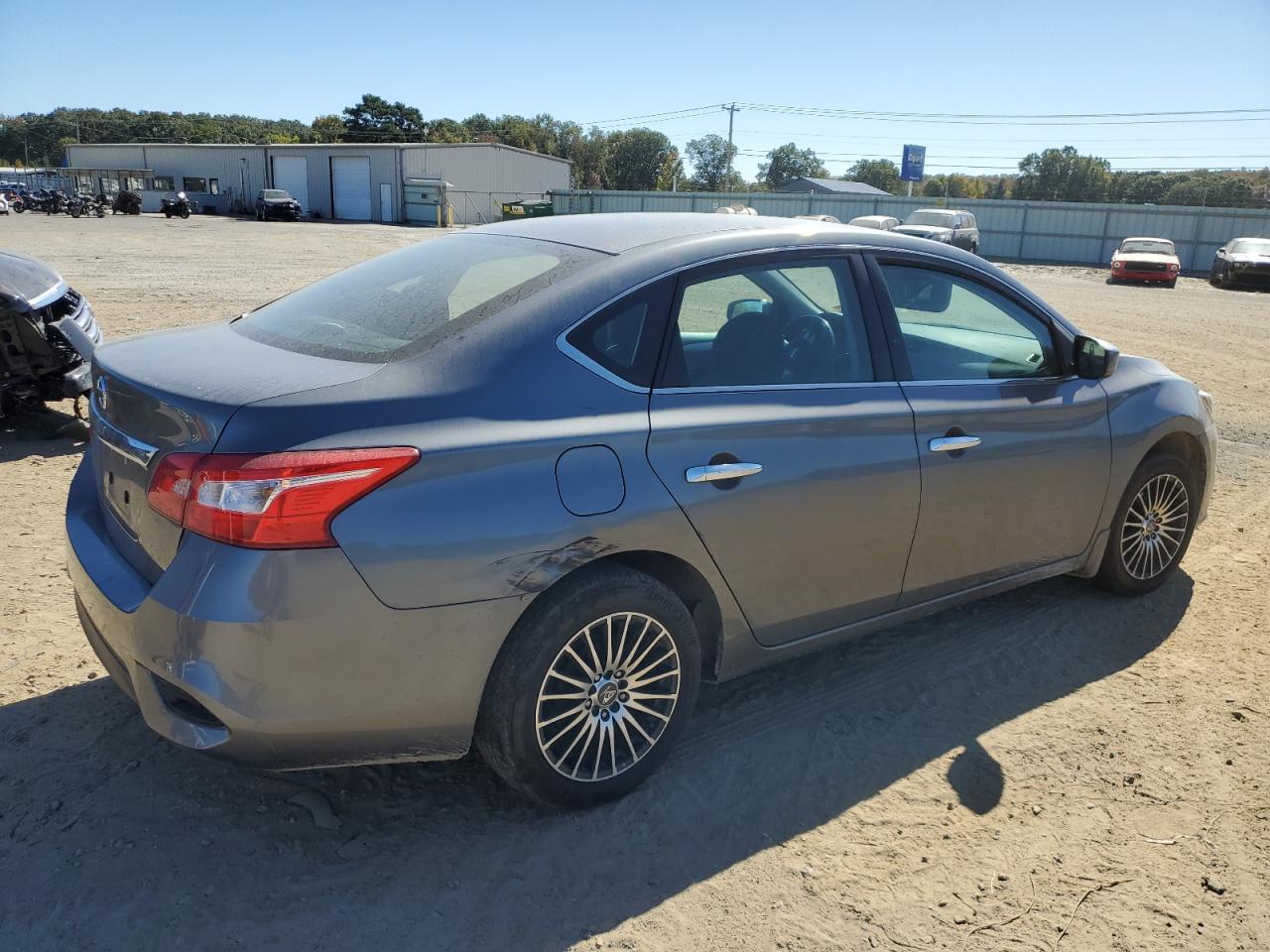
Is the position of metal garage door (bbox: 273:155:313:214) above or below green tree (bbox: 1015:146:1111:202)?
below

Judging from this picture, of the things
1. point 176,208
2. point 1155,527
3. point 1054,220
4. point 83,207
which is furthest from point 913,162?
point 1155,527

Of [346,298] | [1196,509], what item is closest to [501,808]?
[346,298]

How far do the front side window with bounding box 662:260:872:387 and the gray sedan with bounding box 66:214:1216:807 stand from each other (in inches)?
0.4

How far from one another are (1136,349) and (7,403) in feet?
42.2

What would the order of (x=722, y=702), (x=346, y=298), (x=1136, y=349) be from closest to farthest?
(x=346, y=298) → (x=722, y=702) → (x=1136, y=349)

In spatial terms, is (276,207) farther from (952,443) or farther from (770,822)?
(770,822)

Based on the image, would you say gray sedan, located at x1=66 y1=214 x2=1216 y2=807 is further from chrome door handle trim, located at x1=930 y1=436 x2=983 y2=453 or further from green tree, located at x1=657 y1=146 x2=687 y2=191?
green tree, located at x1=657 y1=146 x2=687 y2=191

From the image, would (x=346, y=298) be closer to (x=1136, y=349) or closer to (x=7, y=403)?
(x=7, y=403)

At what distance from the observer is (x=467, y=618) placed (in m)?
2.47

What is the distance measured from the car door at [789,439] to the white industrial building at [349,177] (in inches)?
2148

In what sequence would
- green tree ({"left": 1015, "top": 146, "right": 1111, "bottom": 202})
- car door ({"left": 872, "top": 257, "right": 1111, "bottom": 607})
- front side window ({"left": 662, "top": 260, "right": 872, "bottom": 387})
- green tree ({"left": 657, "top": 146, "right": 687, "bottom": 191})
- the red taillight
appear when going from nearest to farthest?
the red taillight, front side window ({"left": 662, "top": 260, "right": 872, "bottom": 387}), car door ({"left": 872, "top": 257, "right": 1111, "bottom": 607}), green tree ({"left": 1015, "top": 146, "right": 1111, "bottom": 202}), green tree ({"left": 657, "top": 146, "right": 687, "bottom": 191})

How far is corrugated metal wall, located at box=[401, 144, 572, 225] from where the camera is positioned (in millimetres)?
59312

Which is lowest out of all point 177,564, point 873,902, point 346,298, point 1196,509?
point 873,902

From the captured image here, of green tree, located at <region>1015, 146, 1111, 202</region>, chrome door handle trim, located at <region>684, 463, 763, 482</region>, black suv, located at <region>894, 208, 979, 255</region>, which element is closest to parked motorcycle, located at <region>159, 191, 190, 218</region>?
black suv, located at <region>894, 208, 979, 255</region>
